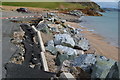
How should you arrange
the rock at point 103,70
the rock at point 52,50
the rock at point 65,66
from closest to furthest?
the rock at point 103,70, the rock at point 65,66, the rock at point 52,50

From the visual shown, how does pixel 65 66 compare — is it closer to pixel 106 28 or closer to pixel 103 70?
pixel 103 70

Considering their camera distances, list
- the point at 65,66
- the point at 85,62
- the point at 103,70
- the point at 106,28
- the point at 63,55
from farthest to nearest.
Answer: the point at 106,28 → the point at 63,55 → the point at 85,62 → the point at 65,66 → the point at 103,70

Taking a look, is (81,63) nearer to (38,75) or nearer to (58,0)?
(38,75)

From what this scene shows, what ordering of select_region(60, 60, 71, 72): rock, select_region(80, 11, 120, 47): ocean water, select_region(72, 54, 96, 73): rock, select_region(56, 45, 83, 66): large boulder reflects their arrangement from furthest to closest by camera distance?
select_region(80, 11, 120, 47): ocean water → select_region(56, 45, 83, 66): large boulder → select_region(72, 54, 96, 73): rock → select_region(60, 60, 71, 72): rock

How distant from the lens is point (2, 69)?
249 inches

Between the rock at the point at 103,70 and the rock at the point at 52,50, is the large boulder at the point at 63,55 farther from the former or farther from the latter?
the rock at the point at 103,70

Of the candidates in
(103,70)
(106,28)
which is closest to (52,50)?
(103,70)

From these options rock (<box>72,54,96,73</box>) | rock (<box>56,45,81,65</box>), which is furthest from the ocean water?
rock (<box>72,54,96,73</box>)

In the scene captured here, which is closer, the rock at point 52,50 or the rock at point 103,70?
the rock at point 103,70

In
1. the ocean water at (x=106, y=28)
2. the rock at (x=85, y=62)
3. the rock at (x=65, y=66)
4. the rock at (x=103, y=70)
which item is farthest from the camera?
the ocean water at (x=106, y=28)

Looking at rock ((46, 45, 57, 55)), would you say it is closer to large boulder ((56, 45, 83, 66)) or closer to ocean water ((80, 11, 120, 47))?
large boulder ((56, 45, 83, 66))

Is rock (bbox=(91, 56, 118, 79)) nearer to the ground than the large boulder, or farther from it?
farther from it

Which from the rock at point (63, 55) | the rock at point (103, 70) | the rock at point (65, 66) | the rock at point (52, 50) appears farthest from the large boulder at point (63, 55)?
the rock at point (103, 70)

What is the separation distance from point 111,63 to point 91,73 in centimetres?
67
